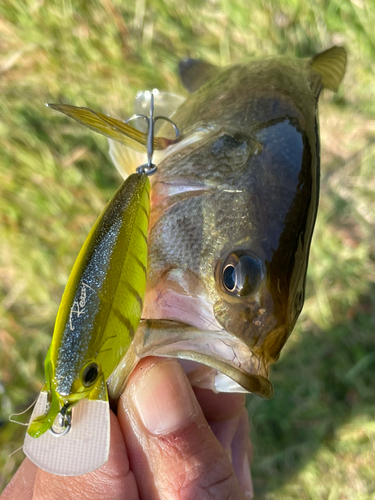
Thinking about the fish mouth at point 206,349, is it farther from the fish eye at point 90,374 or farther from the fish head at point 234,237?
the fish eye at point 90,374

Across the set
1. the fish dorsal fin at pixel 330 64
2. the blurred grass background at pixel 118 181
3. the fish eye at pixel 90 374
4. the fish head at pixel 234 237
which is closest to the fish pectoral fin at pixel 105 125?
the fish head at pixel 234 237

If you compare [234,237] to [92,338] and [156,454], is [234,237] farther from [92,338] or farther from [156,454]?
[156,454]

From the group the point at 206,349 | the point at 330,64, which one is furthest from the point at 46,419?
the point at 330,64

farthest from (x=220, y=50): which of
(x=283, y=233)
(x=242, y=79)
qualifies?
(x=283, y=233)

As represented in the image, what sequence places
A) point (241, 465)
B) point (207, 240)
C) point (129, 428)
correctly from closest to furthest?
point (207, 240) → point (129, 428) → point (241, 465)

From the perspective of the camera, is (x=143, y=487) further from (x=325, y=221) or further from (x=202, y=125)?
(x=325, y=221)

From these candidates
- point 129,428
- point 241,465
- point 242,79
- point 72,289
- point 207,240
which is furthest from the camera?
point 241,465
